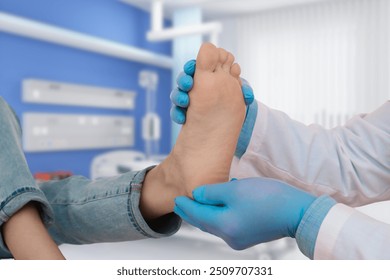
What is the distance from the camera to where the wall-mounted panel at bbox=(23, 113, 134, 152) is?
209cm

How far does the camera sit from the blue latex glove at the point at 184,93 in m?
0.77

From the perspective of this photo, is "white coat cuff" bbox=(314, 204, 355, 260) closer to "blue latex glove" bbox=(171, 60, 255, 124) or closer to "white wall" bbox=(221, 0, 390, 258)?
"blue latex glove" bbox=(171, 60, 255, 124)

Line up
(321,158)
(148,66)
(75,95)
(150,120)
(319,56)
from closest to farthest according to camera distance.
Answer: (321,158) → (75,95) → (150,120) → (319,56) → (148,66)

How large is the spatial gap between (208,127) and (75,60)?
5.63 ft

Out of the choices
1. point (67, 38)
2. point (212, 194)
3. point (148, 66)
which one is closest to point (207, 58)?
point (212, 194)

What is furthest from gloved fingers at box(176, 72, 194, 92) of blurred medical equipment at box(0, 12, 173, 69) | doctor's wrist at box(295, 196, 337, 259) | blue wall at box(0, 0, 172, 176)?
blue wall at box(0, 0, 172, 176)

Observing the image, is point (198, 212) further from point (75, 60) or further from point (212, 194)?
point (75, 60)

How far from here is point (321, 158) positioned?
35.6 inches

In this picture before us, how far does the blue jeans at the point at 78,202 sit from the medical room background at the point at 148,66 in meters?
0.85

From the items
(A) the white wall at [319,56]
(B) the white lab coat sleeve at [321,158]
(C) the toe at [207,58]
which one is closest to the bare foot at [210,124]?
(C) the toe at [207,58]

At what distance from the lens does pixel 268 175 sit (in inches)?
35.8

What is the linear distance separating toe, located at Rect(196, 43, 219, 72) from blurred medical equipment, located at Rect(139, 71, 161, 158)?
163cm

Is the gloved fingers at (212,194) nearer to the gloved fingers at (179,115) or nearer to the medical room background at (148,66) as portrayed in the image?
the gloved fingers at (179,115)
